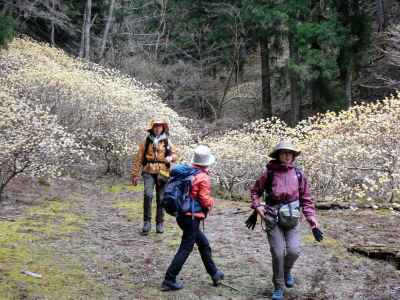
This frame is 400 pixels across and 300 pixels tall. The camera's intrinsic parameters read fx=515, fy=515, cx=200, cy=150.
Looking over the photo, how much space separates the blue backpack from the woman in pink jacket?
1.80 feet

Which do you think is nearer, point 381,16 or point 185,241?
point 185,241

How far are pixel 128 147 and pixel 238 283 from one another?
20.6 feet

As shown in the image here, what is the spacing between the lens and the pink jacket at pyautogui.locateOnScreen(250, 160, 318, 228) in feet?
14.5

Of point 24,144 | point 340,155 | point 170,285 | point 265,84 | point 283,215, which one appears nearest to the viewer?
point 283,215

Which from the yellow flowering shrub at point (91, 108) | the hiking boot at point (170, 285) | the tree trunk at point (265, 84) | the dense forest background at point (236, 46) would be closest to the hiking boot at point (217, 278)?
the hiking boot at point (170, 285)

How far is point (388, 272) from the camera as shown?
536 cm

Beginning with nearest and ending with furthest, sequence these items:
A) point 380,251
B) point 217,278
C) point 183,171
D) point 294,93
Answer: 1. point 183,171
2. point 217,278
3. point 380,251
4. point 294,93

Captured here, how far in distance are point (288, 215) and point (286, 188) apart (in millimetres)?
230

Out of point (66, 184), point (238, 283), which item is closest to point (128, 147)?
point (66, 184)

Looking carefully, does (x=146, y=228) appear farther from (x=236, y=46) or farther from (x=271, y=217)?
(x=236, y=46)

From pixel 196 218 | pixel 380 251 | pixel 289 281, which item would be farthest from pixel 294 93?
pixel 196 218

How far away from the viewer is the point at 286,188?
441 cm

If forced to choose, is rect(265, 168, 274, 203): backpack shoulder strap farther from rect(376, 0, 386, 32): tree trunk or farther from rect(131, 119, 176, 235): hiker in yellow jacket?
rect(376, 0, 386, 32): tree trunk

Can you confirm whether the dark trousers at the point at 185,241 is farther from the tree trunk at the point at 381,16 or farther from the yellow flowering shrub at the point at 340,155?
the tree trunk at the point at 381,16
